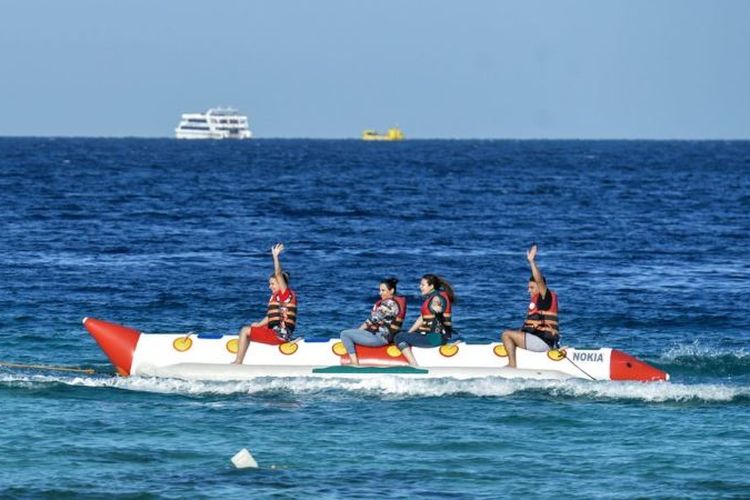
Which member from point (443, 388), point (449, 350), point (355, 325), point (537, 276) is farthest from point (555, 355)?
point (355, 325)

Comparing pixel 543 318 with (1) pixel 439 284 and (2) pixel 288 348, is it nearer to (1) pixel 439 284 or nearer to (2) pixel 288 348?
(1) pixel 439 284

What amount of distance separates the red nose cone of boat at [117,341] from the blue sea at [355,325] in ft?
1.27

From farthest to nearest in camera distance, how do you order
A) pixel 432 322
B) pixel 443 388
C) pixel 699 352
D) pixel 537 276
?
pixel 699 352, pixel 432 322, pixel 443 388, pixel 537 276

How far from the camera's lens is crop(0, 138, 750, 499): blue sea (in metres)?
14.9

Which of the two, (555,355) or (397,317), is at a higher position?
(397,317)

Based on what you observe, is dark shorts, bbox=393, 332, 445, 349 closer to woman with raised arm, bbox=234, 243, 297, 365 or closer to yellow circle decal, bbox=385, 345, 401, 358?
yellow circle decal, bbox=385, 345, 401, 358

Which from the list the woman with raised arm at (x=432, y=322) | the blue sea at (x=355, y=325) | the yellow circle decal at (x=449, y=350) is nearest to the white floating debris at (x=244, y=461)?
the blue sea at (x=355, y=325)

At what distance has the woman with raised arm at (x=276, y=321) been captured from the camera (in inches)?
742

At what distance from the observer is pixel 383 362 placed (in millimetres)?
18891

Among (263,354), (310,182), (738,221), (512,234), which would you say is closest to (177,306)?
(263,354)

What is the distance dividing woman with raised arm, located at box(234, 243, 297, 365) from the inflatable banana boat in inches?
5.0

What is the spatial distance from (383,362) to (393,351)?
0.20 metres

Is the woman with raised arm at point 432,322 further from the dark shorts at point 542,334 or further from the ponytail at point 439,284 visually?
the dark shorts at point 542,334

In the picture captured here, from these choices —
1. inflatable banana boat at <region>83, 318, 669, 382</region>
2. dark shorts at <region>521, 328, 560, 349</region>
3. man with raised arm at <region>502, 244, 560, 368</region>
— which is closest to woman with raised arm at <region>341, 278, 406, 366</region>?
inflatable banana boat at <region>83, 318, 669, 382</region>
